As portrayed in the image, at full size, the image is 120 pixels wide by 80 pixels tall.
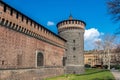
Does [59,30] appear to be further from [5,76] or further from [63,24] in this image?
[5,76]

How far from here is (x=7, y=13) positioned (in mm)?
15594

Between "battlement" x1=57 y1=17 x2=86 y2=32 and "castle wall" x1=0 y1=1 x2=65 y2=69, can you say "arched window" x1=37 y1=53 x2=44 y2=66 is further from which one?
"battlement" x1=57 y1=17 x2=86 y2=32

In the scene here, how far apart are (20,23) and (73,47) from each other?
18979mm

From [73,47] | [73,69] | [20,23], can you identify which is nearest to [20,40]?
[20,23]

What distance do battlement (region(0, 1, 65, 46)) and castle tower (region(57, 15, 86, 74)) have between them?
10381mm

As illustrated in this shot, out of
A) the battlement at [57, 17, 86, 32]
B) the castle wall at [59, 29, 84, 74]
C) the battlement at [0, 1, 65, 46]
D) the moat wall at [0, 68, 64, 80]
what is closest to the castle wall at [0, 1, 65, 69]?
the battlement at [0, 1, 65, 46]

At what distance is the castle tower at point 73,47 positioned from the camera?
35.1 metres

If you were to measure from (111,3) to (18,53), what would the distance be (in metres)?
9.37

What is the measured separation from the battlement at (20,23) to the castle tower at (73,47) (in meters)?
10.4

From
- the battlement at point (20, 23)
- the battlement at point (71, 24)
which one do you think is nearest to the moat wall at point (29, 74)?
the battlement at point (20, 23)

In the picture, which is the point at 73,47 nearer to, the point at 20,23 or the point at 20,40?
the point at 20,40

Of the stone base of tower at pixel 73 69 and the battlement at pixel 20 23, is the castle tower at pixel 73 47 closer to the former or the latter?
the stone base of tower at pixel 73 69

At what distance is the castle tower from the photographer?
115 ft

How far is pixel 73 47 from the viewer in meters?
35.3
